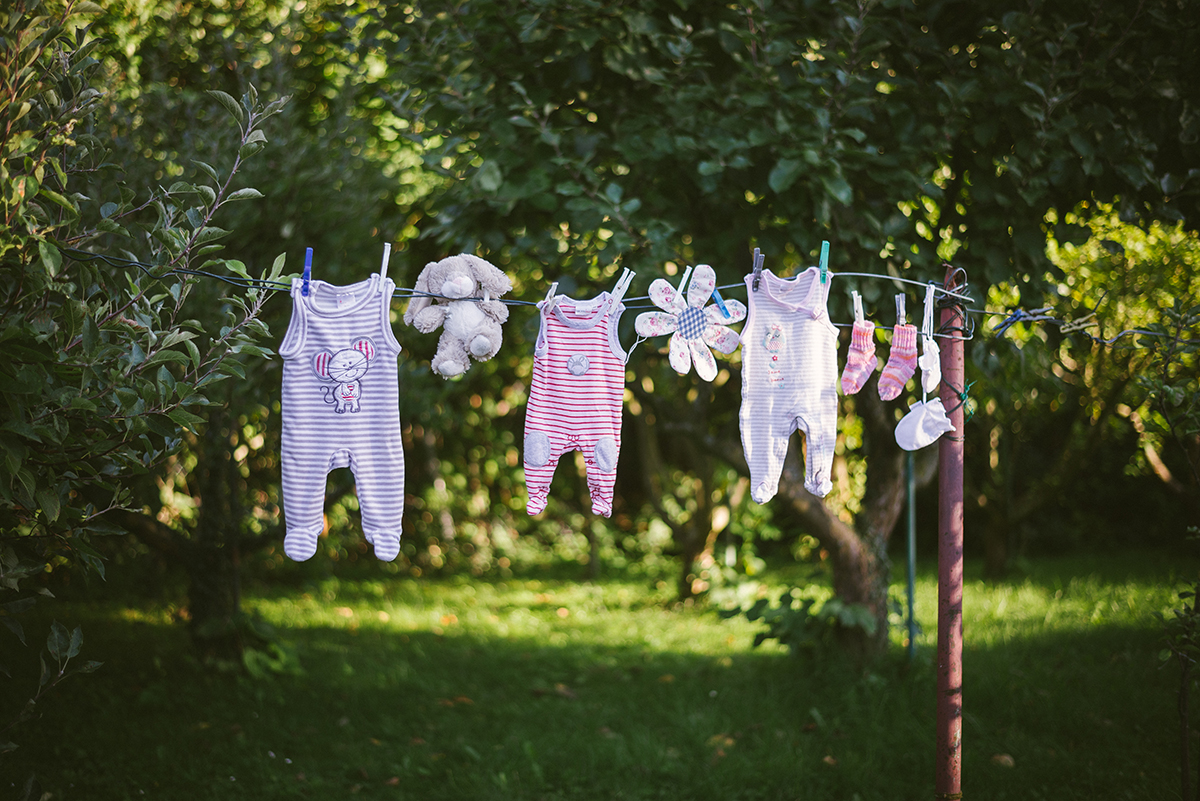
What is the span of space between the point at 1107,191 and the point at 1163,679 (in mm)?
2460

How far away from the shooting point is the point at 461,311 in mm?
2488

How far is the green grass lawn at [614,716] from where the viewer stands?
3.23 m

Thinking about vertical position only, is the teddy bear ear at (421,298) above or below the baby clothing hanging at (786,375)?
above

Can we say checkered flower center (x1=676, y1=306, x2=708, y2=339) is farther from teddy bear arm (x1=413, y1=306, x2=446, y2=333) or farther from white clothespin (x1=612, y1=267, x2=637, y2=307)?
teddy bear arm (x1=413, y1=306, x2=446, y2=333)

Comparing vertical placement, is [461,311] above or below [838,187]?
below

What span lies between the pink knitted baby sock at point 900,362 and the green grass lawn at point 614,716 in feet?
5.84

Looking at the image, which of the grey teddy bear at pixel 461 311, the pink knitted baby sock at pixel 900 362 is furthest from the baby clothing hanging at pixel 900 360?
the grey teddy bear at pixel 461 311

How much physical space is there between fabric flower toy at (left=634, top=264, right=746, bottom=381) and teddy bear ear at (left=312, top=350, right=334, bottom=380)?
0.98 m

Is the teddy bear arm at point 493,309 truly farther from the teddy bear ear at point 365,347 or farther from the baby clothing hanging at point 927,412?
the baby clothing hanging at point 927,412

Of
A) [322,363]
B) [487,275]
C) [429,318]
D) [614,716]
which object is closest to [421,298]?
[429,318]

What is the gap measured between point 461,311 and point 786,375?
1.08 m

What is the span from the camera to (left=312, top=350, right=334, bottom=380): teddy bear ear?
2.41 metres

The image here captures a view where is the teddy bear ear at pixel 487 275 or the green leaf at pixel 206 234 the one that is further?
the teddy bear ear at pixel 487 275

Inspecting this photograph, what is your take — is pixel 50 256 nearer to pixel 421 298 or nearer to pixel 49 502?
pixel 49 502
